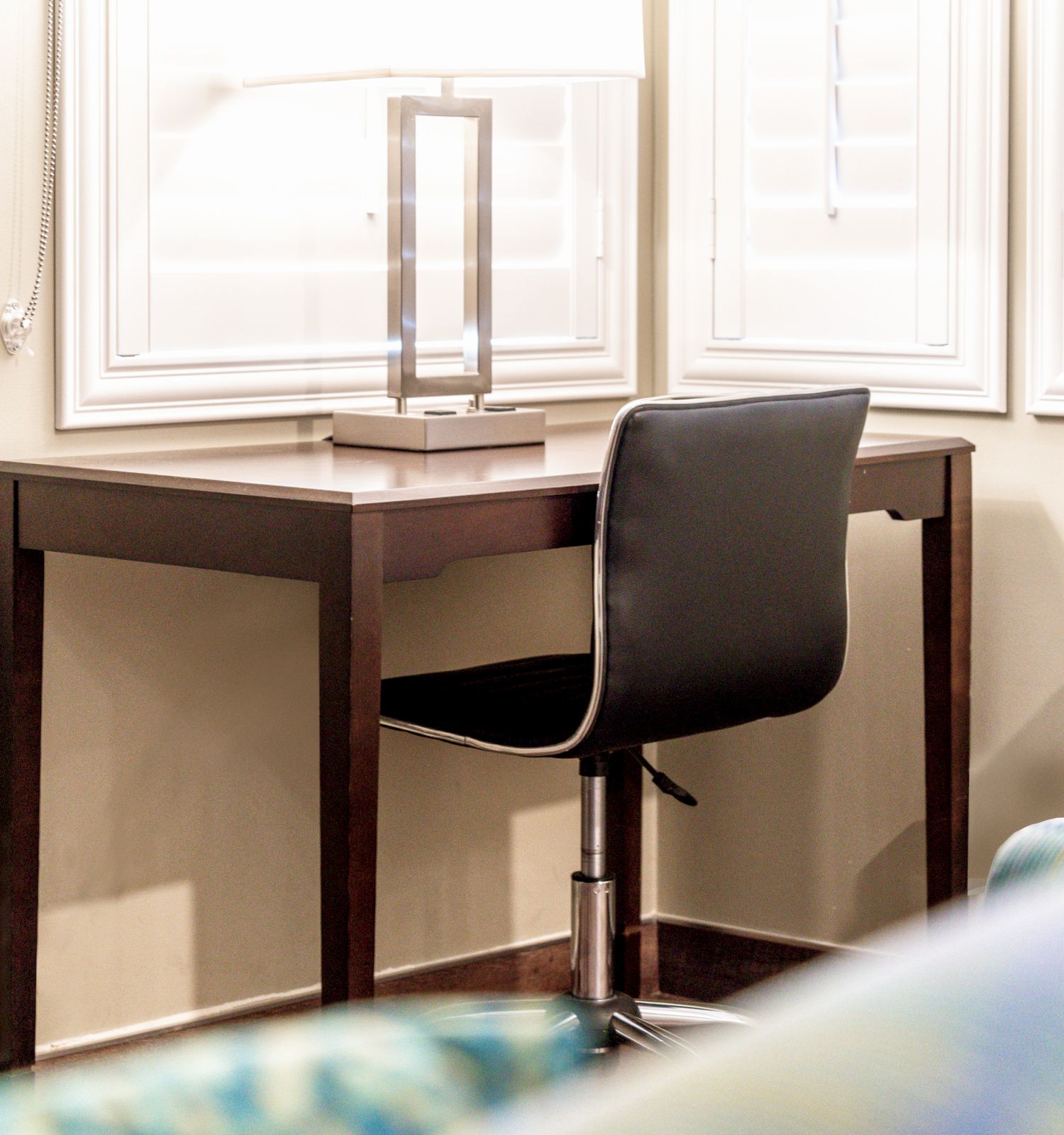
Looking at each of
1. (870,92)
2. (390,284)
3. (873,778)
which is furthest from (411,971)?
(870,92)

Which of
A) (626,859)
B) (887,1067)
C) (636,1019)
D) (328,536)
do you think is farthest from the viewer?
(626,859)

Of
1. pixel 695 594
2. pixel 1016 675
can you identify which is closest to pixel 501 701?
pixel 695 594

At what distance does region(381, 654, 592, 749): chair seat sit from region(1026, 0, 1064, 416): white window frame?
0.68 meters

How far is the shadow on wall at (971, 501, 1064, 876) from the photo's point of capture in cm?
213

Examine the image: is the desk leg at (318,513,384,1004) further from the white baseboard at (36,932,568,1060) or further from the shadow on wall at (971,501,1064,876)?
the shadow on wall at (971,501,1064,876)

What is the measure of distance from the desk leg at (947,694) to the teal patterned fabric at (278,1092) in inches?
78.7

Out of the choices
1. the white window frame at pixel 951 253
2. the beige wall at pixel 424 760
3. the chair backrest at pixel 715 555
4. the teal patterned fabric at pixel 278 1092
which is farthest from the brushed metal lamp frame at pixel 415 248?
the teal patterned fabric at pixel 278 1092

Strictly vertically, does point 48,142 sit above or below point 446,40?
below

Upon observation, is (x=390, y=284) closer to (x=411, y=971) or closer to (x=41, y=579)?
(x=41, y=579)

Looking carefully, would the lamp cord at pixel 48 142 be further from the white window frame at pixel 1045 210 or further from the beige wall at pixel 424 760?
the white window frame at pixel 1045 210

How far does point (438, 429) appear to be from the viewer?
1.84 metres

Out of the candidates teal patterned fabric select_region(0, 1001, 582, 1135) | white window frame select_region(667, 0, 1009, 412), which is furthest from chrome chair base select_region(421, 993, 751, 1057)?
teal patterned fabric select_region(0, 1001, 582, 1135)

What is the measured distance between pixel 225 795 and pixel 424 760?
31cm

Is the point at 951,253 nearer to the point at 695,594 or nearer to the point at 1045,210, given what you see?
the point at 1045,210
